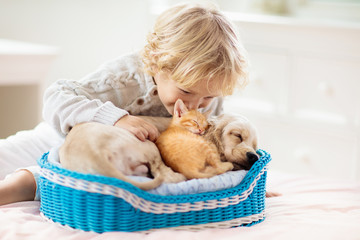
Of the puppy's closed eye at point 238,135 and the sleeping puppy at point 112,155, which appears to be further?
the puppy's closed eye at point 238,135

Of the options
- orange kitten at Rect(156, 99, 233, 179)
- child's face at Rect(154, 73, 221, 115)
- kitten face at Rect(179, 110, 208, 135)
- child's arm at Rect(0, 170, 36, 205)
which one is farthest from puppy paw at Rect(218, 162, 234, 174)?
child's arm at Rect(0, 170, 36, 205)

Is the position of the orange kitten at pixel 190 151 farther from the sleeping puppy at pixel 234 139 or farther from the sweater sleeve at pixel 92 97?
the sweater sleeve at pixel 92 97

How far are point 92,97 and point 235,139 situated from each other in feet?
1.52

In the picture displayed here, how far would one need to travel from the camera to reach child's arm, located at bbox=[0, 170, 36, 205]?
4.14 feet

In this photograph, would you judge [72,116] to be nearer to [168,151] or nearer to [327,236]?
[168,151]

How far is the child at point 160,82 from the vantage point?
1208 millimetres

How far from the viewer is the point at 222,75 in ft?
4.01

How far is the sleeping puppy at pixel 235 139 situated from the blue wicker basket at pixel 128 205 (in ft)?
0.11

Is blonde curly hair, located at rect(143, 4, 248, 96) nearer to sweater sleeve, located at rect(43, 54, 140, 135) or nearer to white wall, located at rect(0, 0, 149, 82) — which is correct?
sweater sleeve, located at rect(43, 54, 140, 135)

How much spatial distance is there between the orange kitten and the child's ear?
0.12ft

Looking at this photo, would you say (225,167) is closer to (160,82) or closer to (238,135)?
(238,135)

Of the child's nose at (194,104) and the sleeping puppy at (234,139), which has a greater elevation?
the child's nose at (194,104)

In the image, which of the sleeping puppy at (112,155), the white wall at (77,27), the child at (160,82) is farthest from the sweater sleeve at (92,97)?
the white wall at (77,27)

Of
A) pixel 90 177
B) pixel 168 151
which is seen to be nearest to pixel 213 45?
pixel 168 151
